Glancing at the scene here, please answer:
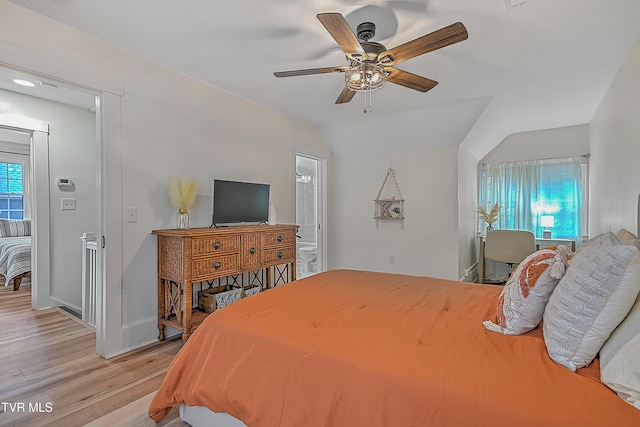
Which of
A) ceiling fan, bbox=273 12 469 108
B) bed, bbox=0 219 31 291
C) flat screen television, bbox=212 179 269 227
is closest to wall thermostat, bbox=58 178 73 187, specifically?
bed, bbox=0 219 31 291

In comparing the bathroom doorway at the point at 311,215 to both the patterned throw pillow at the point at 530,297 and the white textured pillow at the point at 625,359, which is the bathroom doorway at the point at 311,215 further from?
the white textured pillow at the point at 625,359

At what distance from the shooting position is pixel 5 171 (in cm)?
595

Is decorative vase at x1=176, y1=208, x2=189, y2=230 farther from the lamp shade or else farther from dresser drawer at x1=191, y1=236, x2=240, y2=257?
the lamp shade

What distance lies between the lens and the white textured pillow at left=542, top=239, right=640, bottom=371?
3.26 feet

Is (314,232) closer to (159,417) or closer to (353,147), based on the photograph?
(353,147)

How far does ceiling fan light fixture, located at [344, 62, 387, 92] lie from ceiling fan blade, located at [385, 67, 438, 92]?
77 millimetres

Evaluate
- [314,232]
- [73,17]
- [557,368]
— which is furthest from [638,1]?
[314,232]

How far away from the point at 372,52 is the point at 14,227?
282 inches

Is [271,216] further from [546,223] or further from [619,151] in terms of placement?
[546,223]

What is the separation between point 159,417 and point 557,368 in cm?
179

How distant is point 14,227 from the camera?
5.80 meters

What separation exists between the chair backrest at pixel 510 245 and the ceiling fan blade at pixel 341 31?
358cm

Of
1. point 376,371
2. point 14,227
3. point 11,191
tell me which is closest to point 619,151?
point 376,371

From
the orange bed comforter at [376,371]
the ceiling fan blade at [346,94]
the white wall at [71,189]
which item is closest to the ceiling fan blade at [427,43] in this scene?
the ceiling fan blade at [346,94]
